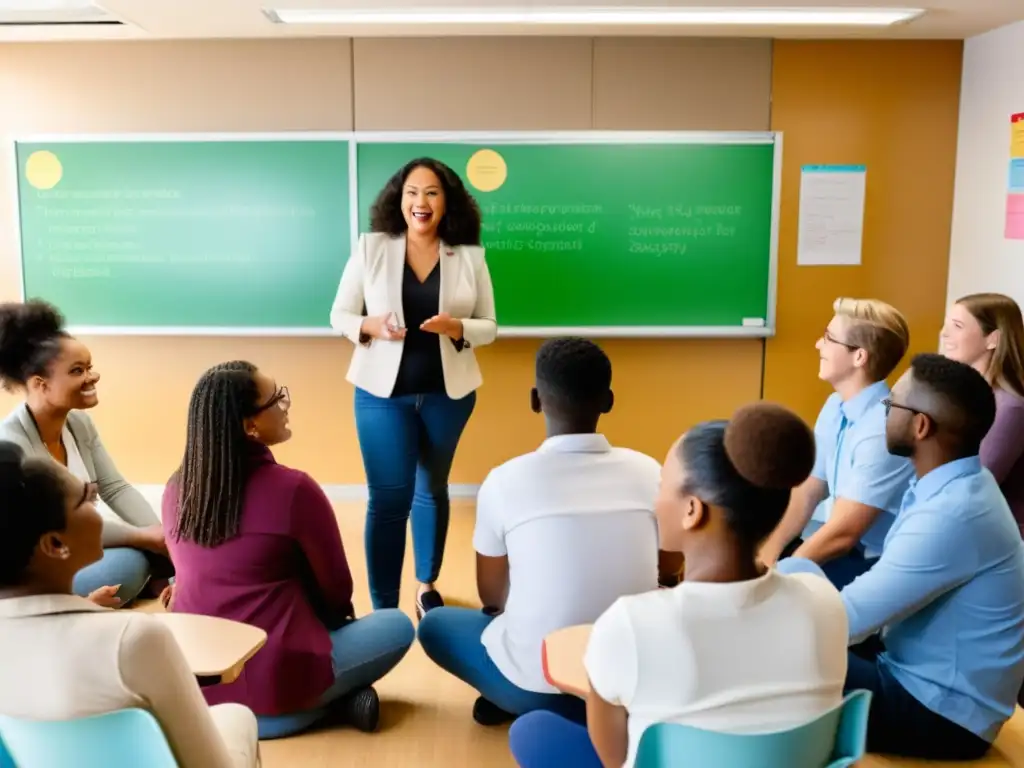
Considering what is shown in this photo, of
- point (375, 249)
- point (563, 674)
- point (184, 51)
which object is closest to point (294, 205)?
point (184, 51)

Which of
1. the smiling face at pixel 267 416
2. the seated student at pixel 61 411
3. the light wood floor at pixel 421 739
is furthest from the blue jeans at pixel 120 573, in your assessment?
the smiling face at pixel 267 416

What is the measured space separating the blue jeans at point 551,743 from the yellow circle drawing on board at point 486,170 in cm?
322

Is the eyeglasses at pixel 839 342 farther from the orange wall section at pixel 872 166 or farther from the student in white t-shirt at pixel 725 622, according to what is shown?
the orange wall section at pixel 872 166

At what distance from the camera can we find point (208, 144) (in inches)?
178

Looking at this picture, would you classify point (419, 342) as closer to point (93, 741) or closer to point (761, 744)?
point (93, 741)

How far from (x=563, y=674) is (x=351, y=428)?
3.40m

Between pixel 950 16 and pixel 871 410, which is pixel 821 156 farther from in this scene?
pixel 871 410

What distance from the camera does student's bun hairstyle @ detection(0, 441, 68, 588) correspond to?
1.33 metres

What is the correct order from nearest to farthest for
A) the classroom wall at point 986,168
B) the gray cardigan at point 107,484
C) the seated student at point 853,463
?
1. the seated student at point 853,463
2. the gray cardigan at point 107,484
3. the classroom wall at point 986,168

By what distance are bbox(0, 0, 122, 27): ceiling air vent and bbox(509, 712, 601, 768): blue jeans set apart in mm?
3726

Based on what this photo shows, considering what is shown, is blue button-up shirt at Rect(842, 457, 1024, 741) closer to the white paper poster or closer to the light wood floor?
the light wood floor

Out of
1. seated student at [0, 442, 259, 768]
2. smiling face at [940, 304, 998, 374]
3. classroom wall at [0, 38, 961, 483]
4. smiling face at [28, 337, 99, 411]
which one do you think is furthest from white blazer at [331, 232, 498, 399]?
seated student at [0, 442, 259, 768]

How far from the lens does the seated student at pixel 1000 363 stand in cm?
288

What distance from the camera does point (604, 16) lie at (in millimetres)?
3994
